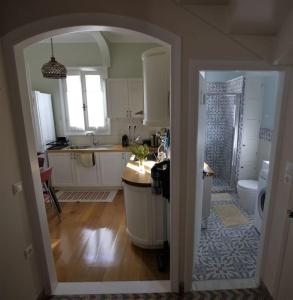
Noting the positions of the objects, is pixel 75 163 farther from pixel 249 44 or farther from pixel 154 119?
pixel 249 44

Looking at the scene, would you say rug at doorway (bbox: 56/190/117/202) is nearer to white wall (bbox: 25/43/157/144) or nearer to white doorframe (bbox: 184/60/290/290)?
white wall (bbox: 25/43/157/144)

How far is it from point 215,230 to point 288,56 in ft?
7.31

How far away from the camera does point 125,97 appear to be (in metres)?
4.07

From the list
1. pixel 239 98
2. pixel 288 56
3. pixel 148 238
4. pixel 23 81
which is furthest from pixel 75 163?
pixel 288 56

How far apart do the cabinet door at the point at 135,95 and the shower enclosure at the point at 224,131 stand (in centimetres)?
138

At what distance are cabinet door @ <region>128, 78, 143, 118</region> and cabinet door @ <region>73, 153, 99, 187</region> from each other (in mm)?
1303

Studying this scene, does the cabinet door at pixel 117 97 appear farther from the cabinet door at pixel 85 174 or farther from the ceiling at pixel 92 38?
the cabinet door at pixel 85 174

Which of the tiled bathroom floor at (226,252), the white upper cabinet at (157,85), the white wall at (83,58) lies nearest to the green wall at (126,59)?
the white wall at (83,58)

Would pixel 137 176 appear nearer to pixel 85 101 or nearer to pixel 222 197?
pixel 222 197

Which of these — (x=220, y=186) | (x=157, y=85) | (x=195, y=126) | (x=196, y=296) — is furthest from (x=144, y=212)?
(x=220, y=186)

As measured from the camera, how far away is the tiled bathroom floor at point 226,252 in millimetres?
2031

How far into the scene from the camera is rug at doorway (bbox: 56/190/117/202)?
12.3ft

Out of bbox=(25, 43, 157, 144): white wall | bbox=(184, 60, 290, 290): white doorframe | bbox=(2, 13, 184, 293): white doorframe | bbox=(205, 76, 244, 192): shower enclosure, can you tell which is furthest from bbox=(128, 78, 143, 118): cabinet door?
bbox=(184, 60, 290, 290): white doorframe

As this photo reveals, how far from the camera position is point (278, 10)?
1.16 meters
